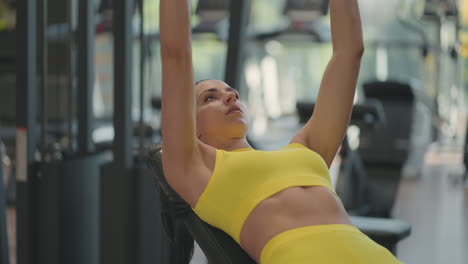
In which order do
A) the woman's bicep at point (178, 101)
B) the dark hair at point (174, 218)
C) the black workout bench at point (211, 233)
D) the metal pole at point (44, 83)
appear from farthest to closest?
the metal pole at point (44, 83) → the dark hair at point (174, 218) → the black workout bench at point (211, 233) → the woman's bicep at point (178, 101)

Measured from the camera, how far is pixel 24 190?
275cm

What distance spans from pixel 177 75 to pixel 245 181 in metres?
0.25

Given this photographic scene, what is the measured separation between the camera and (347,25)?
162 cm

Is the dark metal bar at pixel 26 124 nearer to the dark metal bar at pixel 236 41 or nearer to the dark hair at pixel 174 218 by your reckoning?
the dark metal bar at pixel 236 41

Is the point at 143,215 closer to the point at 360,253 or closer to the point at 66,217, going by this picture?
the point at 66,217

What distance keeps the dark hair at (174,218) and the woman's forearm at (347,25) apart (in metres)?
0.49

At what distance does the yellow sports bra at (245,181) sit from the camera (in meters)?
1.45

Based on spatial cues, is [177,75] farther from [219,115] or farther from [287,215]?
[287,215]

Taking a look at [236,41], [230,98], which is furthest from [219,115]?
[236,41]

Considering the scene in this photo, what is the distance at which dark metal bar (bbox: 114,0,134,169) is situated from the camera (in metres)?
2.51

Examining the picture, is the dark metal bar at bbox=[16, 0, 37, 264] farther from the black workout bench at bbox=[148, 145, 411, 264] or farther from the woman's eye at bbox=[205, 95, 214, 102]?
the woman's eye at bbox=[205, 95, 214, 102]

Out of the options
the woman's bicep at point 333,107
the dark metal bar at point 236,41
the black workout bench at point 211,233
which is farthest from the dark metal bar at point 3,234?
the woman's bicep at point 333,107

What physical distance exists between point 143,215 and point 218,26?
3.81 m

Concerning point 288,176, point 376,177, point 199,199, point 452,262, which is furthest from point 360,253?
point 376,177
